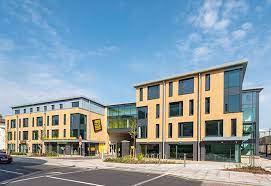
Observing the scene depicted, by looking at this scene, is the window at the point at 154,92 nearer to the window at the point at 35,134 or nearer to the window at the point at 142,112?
the window at the point at 142,112

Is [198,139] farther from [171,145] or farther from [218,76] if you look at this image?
[218,76]

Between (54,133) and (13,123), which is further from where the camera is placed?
(13,123)

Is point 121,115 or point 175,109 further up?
point 175,109

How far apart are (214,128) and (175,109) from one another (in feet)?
21.9

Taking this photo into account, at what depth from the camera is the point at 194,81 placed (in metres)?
36.0

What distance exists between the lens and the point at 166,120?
3872cm

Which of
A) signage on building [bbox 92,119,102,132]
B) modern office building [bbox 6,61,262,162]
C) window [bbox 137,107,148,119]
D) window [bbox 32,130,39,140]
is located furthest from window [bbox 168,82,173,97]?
window [bbox 32,130,39,140]

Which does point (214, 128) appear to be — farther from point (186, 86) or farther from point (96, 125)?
point (96, 125)

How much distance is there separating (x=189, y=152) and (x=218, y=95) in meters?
8.97

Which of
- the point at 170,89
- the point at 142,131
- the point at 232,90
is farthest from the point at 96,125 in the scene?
the point at 232,90

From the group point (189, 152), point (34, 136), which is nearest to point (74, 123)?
point (34, 136)

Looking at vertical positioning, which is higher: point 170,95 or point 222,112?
point 170,95

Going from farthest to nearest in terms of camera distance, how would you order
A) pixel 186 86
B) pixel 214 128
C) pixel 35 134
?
pixel 35 134 < pixel 186 86 < pixel 214 128

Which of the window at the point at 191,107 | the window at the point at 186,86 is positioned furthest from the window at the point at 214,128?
the window at the point at 186,86
